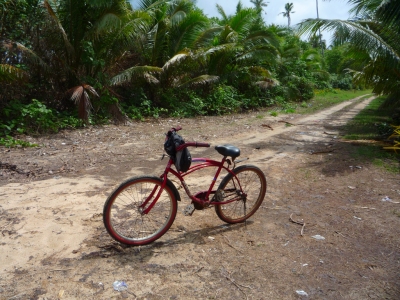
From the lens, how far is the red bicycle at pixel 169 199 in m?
3.21

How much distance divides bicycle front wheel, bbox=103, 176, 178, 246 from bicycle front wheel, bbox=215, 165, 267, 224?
25.3 inches

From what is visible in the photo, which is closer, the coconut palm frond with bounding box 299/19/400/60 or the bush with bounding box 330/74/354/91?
the coconut palm frond with bounding box 299/19/400/60

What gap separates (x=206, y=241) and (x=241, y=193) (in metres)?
0.71

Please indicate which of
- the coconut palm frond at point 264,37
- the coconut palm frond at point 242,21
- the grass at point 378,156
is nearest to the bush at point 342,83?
the coconut palm frond at point 264,37

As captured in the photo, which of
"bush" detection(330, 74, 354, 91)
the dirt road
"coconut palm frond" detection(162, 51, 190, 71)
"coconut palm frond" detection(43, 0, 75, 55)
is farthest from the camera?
"bush" detection(330, 74, 354, 91)

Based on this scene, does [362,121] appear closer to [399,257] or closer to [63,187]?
[399,257]

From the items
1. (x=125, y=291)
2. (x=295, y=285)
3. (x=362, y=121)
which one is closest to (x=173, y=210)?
(x=125, y=291)

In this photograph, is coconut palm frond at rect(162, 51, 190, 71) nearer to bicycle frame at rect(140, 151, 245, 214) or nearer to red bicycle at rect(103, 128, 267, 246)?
red bicycle at rect(103, 128, 267, 246)

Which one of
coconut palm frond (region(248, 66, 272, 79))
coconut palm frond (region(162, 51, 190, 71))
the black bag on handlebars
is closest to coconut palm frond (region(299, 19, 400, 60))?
coconut palm frond (region(162, 51, 190, 71))

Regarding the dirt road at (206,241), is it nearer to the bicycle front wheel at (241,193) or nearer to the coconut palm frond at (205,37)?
the bicycle front wheel at (241,193)

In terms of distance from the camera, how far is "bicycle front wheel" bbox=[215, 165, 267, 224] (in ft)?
12.2

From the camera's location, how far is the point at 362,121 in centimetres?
1282

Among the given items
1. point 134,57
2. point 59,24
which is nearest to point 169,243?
point 59,24

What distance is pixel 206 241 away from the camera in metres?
3.49
